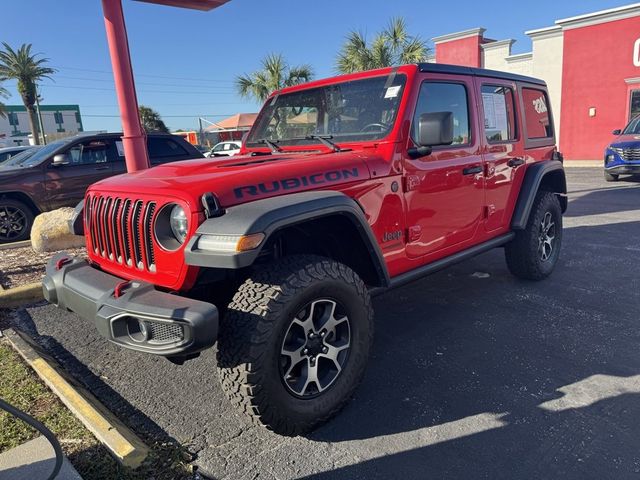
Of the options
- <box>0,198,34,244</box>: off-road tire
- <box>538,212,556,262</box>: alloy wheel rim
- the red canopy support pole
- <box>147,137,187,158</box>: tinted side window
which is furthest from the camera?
<box>147,137,187,158</box>: tinted side window

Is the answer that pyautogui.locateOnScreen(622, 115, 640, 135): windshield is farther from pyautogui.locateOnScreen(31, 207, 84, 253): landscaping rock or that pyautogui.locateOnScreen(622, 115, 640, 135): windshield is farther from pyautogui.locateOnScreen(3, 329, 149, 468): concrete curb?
pyautogui.locateOnScreen(3, 329, 149, 468): concrete curb

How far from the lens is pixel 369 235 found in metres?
2.73

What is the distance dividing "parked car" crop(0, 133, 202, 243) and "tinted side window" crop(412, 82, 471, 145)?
218 inches

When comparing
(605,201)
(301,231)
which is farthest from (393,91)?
(605,201)

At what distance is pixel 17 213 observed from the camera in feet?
23.6

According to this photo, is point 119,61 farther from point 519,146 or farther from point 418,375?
point 418,375

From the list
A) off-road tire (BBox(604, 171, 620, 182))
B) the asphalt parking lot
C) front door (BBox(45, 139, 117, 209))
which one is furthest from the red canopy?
off-road tire (BBox(604, 171, 620, 182))

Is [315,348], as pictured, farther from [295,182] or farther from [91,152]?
[91,152]

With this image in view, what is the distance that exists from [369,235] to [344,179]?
37cm

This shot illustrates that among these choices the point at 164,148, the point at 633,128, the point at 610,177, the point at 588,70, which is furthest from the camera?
the point at 588,70

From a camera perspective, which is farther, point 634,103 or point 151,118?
point 151,118

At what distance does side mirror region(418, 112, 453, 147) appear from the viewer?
291 centimetres

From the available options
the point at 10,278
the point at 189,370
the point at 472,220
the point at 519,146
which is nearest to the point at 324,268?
the point at 189,370

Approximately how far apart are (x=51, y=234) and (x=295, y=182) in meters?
5.01
